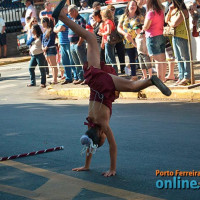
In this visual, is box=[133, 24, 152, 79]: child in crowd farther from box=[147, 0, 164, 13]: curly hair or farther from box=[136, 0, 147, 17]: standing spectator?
box=[147, 0, 164, 13]: curly hair

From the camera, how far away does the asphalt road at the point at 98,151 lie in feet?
22.0

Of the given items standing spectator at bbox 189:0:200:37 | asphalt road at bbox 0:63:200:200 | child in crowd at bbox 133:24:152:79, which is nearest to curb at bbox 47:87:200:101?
asphalt road at bbox 0:63:200:200

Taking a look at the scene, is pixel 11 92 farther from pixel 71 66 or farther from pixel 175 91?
pixel 175 91

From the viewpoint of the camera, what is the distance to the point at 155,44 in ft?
45.8

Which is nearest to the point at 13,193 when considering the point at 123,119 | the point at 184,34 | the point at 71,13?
the point at 123,119

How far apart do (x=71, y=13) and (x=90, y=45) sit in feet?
26.1

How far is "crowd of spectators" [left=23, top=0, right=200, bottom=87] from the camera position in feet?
45.0

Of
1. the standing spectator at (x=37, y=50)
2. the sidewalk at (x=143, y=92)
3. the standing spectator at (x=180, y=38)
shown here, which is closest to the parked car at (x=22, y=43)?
the standing spectator at (x=37, y=50)

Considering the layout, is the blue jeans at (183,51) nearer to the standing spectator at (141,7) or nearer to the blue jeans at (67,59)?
the standing spectator at (141,7)

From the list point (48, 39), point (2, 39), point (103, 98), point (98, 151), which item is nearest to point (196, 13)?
point (48, 39)

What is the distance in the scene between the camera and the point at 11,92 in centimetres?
1695

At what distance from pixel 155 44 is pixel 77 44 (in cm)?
266

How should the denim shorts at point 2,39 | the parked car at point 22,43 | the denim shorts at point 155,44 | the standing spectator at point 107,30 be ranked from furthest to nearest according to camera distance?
the denim shorts at point 2,39 < the parked car at point 22,43 < the standing spectator at point 107,30 < the denim shorts at point 155,44

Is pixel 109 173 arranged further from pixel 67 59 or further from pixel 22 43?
pixel 22 43
